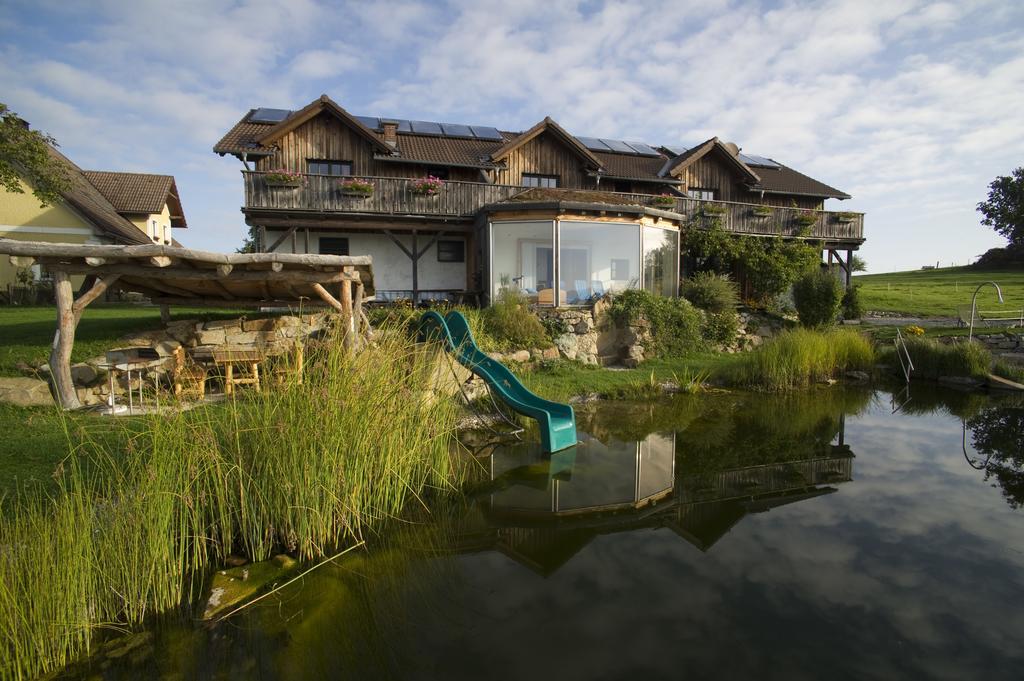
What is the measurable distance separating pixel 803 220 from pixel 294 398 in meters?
20.4

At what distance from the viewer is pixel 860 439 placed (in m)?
7.67

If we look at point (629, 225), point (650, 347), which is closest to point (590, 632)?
point (650, 347)

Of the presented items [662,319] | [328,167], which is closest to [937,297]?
[662,319]

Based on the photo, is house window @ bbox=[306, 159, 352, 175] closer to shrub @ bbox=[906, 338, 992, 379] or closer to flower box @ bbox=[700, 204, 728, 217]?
flower box @ bbox=[700, 204, 728, 217]

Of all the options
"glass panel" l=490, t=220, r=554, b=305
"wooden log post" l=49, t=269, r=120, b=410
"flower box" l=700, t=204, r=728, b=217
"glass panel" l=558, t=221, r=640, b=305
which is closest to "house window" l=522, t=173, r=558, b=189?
"glass panel" l=490, t=220, r=554, b=305

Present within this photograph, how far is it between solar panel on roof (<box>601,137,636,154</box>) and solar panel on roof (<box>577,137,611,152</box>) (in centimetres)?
24

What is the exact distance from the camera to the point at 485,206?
613 inches

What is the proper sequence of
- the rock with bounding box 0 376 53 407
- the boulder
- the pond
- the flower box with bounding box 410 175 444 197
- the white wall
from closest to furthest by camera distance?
the pond, the rock with bounding box 0 376 53 407, the boulder, the flower box with bounding box 410 175 444 197, the white wall

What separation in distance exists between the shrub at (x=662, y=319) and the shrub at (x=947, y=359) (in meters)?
4.69

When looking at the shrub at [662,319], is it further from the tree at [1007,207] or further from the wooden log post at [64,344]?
the tree at [1007,207]

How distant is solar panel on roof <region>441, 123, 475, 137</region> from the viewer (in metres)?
20.3

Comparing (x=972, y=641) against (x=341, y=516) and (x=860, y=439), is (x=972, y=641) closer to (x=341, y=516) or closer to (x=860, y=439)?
(x=341, y=516)

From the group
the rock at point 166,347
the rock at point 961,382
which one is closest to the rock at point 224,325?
the rock at point 166,347

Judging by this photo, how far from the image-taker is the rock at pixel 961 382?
11.2m
